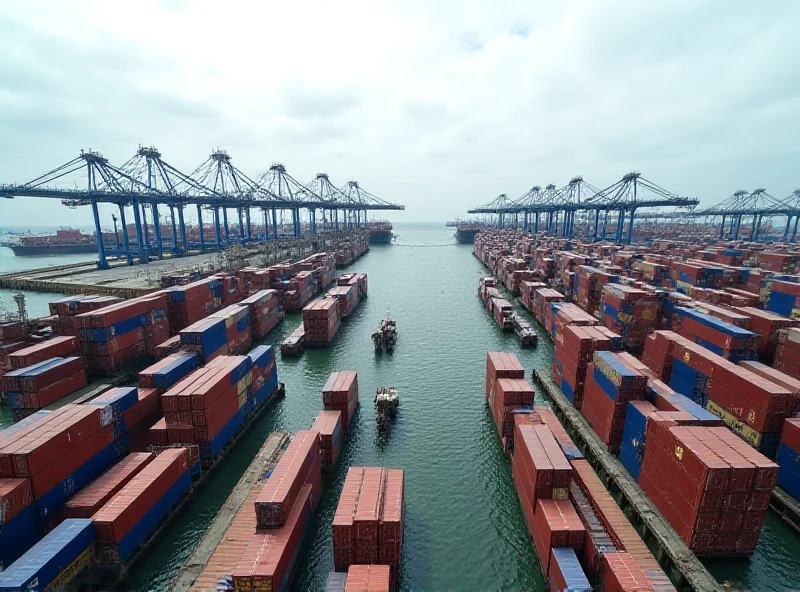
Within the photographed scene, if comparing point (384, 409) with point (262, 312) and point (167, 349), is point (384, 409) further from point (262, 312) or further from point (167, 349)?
point (262, 312)

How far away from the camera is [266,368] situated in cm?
3322

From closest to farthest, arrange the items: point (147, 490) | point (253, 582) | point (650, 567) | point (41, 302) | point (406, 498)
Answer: point (253, 582) → point (650, 567) → point (147, 490) → point (406, 498) → point (41, 302)

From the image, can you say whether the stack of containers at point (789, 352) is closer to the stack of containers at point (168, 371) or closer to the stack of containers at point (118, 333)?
the stack of containers at point (168, 371)

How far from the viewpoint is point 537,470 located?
17.8 metres

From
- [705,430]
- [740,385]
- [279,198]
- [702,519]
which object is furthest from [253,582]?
[279,198]

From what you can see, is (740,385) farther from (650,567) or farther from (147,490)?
(147,490)

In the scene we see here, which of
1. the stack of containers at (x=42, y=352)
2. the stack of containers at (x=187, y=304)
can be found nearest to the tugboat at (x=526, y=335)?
the stack of containers at (x=187, y=304)

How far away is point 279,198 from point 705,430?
163290mm

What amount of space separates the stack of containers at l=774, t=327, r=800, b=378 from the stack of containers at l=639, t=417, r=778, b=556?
18.3 metres

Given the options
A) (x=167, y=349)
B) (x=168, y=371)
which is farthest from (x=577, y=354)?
(x=167, y=349)

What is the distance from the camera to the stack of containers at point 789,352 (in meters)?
29.5

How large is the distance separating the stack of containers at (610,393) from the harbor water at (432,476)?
23.6ft

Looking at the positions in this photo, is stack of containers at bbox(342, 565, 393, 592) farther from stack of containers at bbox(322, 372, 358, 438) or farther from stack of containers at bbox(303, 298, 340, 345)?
stack of containers at bbox(303, 298, 340, 345)

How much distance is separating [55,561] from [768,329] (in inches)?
1952
